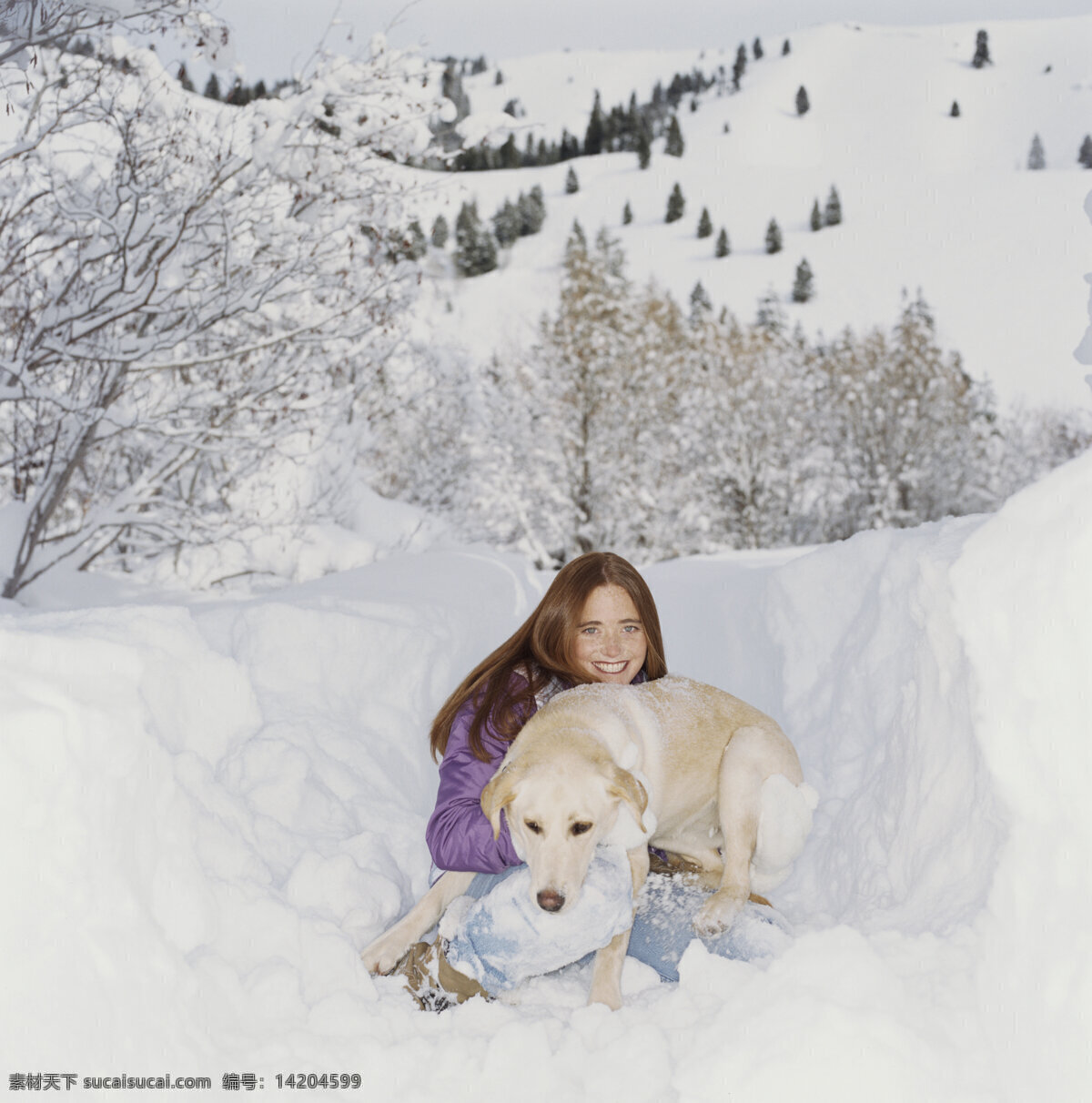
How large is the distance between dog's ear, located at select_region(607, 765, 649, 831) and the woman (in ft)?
0.73

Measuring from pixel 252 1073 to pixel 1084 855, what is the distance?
7.18 ft

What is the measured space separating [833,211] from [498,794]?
82076 millimetres

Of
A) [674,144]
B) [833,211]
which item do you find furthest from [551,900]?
[674,144]

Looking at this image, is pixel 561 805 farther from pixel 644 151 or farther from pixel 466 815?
pixel 644 151

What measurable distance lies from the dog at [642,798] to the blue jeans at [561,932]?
0.06 meters

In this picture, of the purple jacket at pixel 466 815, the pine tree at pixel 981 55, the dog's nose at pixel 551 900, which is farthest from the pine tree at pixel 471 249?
the pine tree at pixel 981 55

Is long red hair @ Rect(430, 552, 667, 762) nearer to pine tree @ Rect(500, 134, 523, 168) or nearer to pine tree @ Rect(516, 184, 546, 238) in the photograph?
pine tree @ Rect(516, 184, 546, 238)

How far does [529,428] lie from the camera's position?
21328mm

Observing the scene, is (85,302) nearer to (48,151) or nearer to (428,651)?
(48,151)

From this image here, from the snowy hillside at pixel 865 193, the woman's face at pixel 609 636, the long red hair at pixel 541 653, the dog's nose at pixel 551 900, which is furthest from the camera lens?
the snowy hillside at pixel 865 193

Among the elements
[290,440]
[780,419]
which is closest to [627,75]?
[780,419]

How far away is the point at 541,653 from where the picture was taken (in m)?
3.42

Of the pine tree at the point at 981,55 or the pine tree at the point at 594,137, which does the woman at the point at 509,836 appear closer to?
the pine tree at the point at 594,137

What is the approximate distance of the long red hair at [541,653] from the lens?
130 inches
